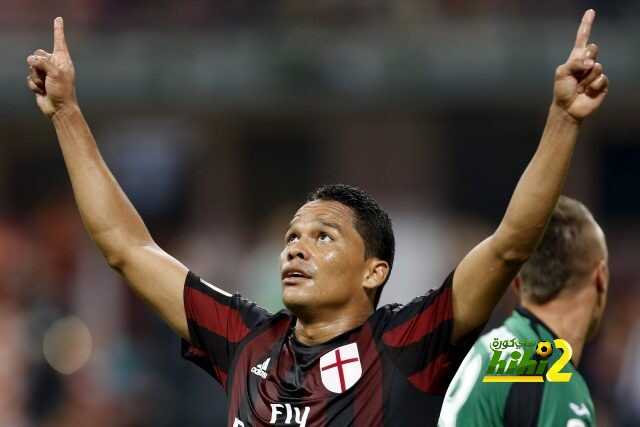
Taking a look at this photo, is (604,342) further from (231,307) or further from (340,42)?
(231,307)

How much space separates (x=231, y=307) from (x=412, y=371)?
0.84 metres

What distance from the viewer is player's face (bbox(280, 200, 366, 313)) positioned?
15.7 ft

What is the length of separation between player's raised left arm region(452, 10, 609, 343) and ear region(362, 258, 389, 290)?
64 cm

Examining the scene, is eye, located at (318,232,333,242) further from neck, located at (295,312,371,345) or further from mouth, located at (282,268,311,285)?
neck, located at (295,312,371,345)

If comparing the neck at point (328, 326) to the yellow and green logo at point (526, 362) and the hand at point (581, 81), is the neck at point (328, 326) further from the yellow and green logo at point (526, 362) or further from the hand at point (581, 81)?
the hand at point (581, 81)

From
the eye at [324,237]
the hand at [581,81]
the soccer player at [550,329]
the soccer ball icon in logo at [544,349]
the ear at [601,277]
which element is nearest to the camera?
the hand at [581,81]

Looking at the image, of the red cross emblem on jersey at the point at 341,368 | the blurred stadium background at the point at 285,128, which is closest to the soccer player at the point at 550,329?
the red cross emblem on jersey at the point at 341,368

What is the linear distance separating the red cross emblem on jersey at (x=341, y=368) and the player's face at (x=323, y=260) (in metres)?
0.20

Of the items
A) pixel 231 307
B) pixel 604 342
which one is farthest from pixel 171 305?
pixel 604 342

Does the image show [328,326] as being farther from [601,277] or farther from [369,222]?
[601,277]

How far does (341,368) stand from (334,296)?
0.30m

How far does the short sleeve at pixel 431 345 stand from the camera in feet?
14.7

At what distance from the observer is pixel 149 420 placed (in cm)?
1062

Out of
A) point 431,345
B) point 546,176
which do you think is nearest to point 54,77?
point 431,345
